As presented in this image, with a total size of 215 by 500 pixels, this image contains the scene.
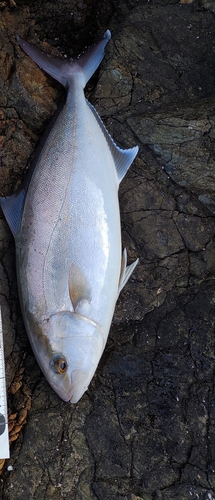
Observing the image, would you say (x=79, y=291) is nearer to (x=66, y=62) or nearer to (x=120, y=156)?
(x=120, y=156)

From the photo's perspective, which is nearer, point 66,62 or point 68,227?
point 68,227

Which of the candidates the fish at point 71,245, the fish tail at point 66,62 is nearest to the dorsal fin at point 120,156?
the fish at point 71,245

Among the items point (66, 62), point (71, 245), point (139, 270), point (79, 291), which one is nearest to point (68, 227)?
point (71, 245)

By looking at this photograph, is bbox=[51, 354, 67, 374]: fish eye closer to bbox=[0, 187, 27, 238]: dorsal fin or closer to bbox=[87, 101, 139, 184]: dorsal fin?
bbox=[0, 187, 27, 238]: dorsal fin

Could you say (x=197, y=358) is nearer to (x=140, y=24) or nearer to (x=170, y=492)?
(x=170, y=492)

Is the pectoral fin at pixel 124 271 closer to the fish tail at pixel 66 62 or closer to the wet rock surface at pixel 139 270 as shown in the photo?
the wet rock surface at pixel 139 270

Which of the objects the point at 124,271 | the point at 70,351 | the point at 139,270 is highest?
the point at 70,351

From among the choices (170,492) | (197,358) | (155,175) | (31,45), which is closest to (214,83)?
(155,175)
